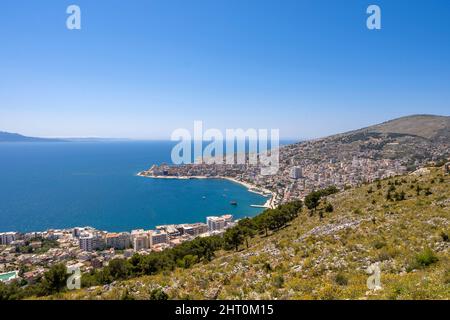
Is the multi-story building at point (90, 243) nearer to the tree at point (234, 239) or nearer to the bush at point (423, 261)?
the tree at point (234, 239)

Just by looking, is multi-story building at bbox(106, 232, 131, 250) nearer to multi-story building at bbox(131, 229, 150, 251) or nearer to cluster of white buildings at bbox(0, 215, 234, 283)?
cluster of white buildings at bbox(0, 215, 234, 283)

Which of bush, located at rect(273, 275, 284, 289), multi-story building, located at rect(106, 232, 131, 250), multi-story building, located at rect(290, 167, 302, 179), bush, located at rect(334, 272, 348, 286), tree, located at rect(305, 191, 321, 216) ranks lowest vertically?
multi-story building, located at rect(106, 232, 131, 250)

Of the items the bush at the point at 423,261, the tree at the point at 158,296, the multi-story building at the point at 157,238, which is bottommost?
the multi-story building at the point at 157,238

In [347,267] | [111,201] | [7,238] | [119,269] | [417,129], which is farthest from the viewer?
[417,129]

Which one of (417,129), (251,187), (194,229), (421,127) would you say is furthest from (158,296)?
(421,127)

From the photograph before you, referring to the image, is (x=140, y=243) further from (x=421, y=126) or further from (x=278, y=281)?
(x=421, y=126)

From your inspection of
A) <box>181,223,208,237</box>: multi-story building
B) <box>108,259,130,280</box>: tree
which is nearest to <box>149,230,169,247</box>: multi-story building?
<box>181,223,208,237</box>: multi-story building

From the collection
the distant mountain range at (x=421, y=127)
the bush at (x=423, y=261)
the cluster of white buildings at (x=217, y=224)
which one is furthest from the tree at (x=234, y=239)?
the distant mountain range at (x=421, y=127)

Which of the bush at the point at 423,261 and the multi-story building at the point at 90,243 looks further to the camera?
the multi-story building at the point at 90,243
